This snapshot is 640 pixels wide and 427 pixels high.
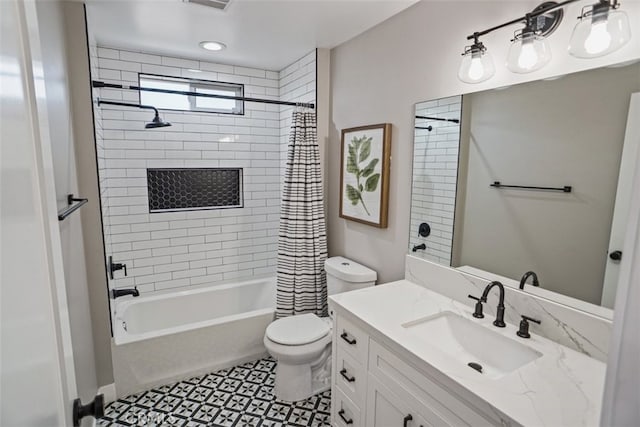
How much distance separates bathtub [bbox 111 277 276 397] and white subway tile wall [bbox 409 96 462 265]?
4.70 feet

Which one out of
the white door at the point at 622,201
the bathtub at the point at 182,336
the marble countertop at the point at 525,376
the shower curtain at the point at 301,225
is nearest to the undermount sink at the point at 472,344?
the marble countertop at the point at 525,376

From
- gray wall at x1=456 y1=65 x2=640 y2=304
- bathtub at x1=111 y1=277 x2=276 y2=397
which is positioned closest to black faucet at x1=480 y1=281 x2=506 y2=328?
gray wall at x1=456 y1=65 x2=640 y2=304

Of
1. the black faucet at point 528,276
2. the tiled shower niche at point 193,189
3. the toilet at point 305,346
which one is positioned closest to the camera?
the black faucet at point 528,276

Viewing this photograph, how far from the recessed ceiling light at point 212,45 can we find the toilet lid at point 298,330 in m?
2.16

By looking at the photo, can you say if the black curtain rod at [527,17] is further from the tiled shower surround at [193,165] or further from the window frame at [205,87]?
the window frame at [205,87]

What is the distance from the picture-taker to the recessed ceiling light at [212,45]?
8.66 feet

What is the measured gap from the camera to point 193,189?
323 centimetres

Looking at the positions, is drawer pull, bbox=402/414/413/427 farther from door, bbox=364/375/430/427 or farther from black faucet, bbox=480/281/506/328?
black faucet, bbox=480/281/506/328

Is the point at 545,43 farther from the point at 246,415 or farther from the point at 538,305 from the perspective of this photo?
the point at 246,415

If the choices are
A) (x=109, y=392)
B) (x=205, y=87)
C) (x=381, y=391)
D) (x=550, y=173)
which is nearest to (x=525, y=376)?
(x=381, y=391)

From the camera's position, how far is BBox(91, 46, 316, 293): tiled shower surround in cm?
287

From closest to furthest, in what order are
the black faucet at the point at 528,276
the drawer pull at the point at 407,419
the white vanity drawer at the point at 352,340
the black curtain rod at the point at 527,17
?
the black curtain rod at the point at 527,17 → the drawer pull at the point at 407,419 → the black faucet at the point at 528,276 → the white vanity drawer at the point at 352,340

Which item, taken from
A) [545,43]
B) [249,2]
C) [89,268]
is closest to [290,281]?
[89,268]

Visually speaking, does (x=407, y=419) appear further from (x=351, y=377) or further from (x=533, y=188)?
(x=533, y=188)
